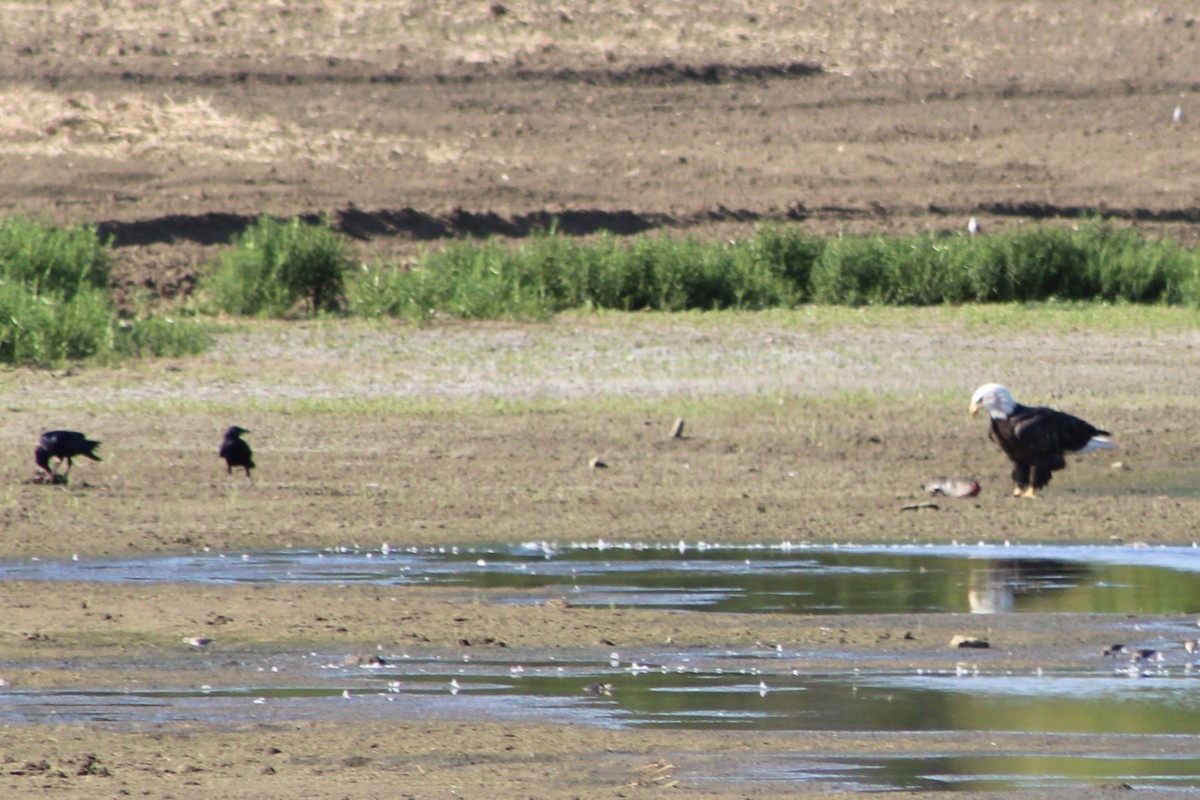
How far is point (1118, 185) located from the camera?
105 feet

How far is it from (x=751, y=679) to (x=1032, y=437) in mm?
4731

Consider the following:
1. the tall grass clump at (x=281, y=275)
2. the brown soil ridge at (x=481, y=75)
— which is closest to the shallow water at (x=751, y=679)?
the tall grass clump at (x=281, y=275)

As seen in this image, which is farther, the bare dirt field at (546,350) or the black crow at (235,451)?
the black crow at (235,451)

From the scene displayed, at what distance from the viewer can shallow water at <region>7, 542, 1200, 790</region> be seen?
6.38m

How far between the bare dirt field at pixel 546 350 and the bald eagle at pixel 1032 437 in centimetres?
19

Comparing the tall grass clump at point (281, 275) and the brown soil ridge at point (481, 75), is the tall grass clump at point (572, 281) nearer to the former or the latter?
the tall grass clump at point (281, 275)

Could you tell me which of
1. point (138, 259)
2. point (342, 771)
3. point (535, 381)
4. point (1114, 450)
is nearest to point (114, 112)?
point (138, 259)

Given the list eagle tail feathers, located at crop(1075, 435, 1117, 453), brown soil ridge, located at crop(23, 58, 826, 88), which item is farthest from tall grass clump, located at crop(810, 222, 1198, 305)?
brown soil ridge, located at crop(23, 58, 826, 88)

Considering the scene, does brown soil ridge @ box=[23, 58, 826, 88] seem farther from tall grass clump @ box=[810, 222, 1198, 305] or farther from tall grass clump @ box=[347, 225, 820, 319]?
tall grass clump @ box=[810, 222, 1198, 305]

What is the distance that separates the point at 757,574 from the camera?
382 inches

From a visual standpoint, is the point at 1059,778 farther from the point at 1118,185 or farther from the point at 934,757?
the point at 1118,185

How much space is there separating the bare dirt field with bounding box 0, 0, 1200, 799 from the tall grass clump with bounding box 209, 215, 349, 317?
1033 millimetres

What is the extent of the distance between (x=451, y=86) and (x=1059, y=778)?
90.5ft

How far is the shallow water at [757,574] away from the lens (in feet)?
29.5
